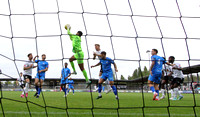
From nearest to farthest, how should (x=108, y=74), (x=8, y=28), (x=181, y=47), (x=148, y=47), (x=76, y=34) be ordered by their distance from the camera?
(x=8, y=28), (x=181, y=47), (x=148, y=47), (x=76, y=34), (x=108, y=74)

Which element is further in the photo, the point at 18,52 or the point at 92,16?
the point at 92,16

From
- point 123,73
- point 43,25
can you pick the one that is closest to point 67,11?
point 43,25

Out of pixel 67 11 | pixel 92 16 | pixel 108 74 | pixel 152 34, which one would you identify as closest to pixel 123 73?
pixel 152 34

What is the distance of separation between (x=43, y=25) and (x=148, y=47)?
1.86 metres

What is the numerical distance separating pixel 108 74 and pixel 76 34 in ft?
8.26

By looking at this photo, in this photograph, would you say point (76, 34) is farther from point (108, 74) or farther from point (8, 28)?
point (108, 74)

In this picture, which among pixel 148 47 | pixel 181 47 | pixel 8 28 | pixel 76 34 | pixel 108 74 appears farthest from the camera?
pixel 108 74

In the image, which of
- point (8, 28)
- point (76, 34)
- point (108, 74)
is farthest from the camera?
point (108, 74)

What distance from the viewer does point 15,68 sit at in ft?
11.9

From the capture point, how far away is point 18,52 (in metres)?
3.52

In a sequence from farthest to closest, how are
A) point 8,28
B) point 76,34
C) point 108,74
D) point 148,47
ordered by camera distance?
1. point 108,74
2. point 76,34
3. point 148,47
4. point 8,28

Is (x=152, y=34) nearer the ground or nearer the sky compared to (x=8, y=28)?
nearer the ground

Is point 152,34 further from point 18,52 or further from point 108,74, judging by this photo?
point 108,74

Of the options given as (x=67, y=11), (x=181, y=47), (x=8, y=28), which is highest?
(x=67, y=11)
